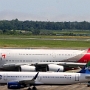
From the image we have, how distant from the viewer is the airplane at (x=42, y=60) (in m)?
56.4

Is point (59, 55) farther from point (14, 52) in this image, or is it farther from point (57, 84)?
point (57, 84)

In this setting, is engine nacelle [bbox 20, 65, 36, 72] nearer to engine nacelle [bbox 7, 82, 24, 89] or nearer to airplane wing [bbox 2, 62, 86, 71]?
airplane wing [bbox 2, 62, 86, 71]

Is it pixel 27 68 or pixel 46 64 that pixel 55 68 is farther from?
pixel 27 68

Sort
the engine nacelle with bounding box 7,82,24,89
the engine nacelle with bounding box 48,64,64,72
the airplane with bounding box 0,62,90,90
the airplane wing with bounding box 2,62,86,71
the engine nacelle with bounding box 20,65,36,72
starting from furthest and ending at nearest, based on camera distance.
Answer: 1. the airplane wing with bounding box 2,62,86,71
2. the engine nacelle with bounding box 48,64,64,72
3. the engine nacelle with bounding box 20,65,36,72
4. the airplane with bounding box 0,62,90,90
5. the engine nacelle with bounding box 7,82,24,89

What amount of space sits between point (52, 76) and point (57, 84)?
111 centimetres

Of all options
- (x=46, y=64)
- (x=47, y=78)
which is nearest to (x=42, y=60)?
(x=46, y=64)

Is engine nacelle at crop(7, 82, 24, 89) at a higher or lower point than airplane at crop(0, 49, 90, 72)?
lower

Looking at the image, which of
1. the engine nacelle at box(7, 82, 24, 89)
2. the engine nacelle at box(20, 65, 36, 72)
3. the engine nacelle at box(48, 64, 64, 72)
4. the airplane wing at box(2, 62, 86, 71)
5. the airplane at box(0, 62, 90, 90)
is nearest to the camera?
the engine nacelle at box(7, 82, 24, 89)

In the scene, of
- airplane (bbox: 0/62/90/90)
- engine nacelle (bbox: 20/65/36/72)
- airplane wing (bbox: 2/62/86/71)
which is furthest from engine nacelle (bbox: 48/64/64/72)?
airplane (bbox: 0/62/90/90)

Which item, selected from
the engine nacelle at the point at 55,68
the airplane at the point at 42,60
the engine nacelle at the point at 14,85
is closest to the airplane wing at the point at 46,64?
the airplane at the point at 42,60

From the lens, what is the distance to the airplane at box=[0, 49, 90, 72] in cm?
5638

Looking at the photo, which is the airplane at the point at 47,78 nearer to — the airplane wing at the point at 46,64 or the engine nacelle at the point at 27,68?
the engine nacelle at the point at 27,68

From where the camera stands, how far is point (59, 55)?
58.0 metres

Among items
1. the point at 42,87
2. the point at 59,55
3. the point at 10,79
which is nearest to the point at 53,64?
the point at 59,55
